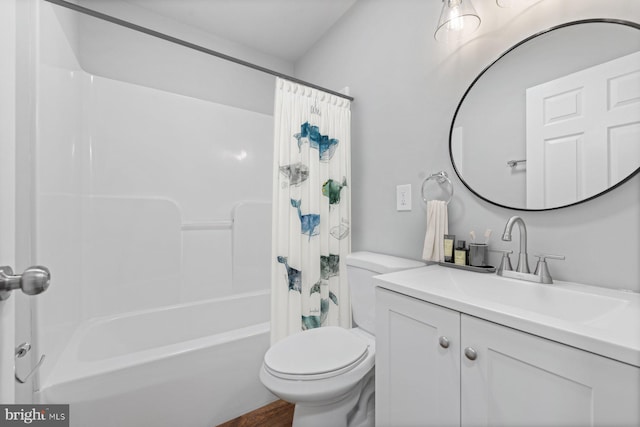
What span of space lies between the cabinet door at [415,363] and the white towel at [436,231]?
0.40 metres

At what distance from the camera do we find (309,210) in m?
1.60

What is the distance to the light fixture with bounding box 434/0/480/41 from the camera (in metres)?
1.12

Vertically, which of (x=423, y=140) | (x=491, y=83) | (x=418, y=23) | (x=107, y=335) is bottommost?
(x=107, y=335)

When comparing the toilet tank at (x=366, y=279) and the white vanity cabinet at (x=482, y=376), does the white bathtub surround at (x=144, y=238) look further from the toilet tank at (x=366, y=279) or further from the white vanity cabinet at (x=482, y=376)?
the white vanity cabinet at (x=482, y=376)

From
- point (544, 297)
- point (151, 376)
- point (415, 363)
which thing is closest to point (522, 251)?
point (544, 297)

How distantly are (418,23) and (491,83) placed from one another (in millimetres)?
609

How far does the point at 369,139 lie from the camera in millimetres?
1757

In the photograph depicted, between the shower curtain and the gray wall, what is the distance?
18 cm

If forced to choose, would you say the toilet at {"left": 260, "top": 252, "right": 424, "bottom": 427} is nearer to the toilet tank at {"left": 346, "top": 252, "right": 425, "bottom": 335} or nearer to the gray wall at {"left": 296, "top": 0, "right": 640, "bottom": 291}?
the toilet tank at {"left": 346, "top": 252, "right": 425, "bottom": 335}

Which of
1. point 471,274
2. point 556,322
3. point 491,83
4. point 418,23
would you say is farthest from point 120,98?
point 556,322

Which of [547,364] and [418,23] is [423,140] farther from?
[547,364]

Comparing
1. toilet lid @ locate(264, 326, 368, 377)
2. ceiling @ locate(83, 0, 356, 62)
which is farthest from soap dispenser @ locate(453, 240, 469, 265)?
ceiling @ locate(83, 0, 356, 62)

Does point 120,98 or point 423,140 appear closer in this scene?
point 423,140

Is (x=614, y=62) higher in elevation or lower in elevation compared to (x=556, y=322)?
higher
